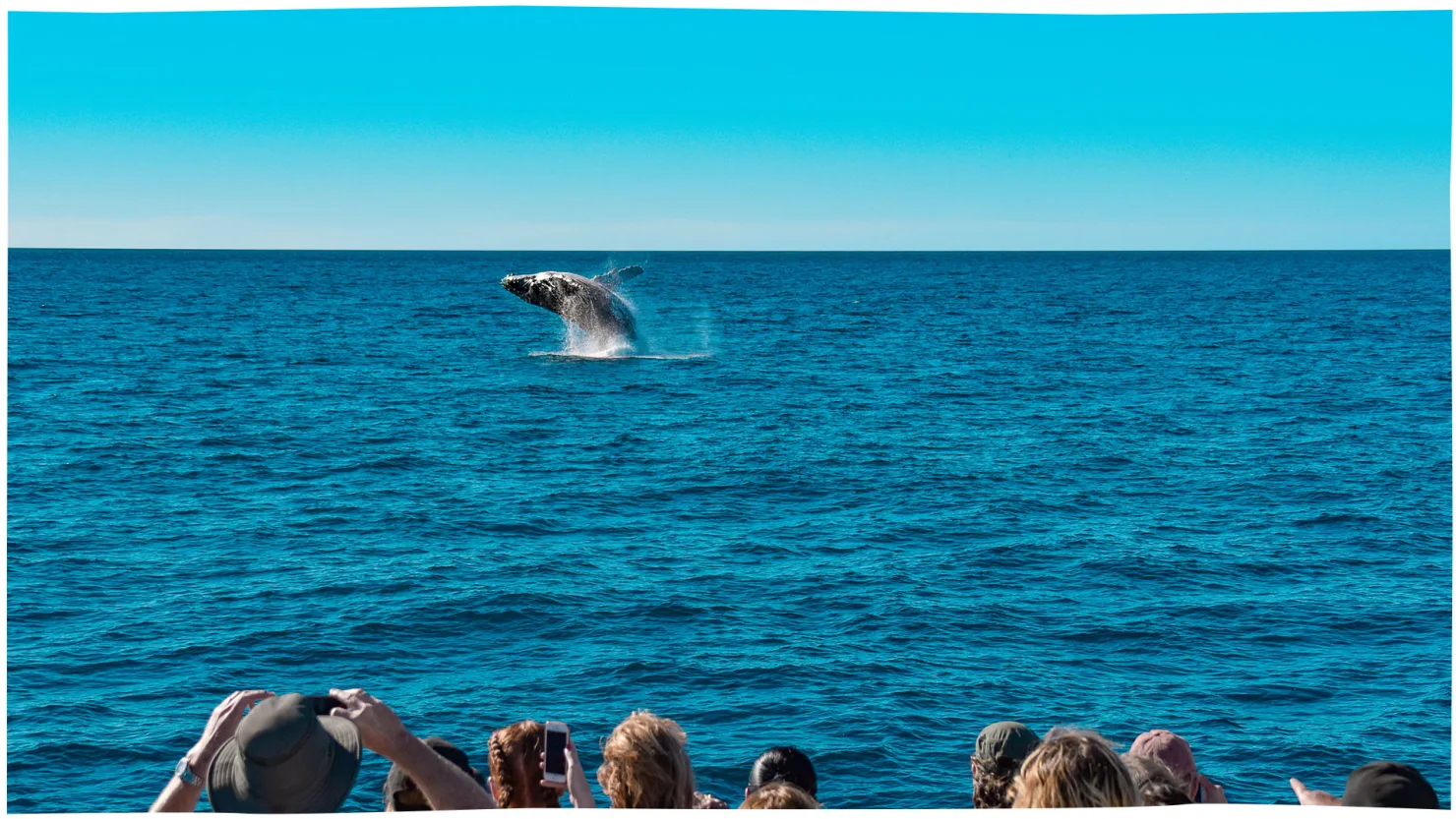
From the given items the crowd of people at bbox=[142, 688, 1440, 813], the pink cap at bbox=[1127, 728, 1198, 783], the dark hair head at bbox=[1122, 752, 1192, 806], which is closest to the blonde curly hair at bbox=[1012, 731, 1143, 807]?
the crowd of people at bbox=[142, 688, 1440, 813]

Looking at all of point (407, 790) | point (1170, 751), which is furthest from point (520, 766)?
point (1170, 751)

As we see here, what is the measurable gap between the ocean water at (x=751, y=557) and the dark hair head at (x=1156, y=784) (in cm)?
913

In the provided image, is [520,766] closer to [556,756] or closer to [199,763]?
[556,756]

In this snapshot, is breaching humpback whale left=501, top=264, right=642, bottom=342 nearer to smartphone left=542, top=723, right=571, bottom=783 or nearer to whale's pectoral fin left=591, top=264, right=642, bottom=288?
whale's pectoral fin left=591, top=264, right=642, bottom=288

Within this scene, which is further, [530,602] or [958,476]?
[958,476]

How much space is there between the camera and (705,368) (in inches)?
2128

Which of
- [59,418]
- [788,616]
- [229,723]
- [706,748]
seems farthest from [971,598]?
[59,418]

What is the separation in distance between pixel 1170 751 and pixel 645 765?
2186 millimetres

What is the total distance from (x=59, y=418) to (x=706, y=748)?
3052 centimetres

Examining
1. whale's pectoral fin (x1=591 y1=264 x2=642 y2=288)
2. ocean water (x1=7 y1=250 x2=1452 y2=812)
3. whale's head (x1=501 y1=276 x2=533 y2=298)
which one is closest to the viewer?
ocean water (x1=7 y1=250 x2=1452 y2=812)

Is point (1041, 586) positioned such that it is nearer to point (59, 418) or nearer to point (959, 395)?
point (959, 395)

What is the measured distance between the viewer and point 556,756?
5051 mm

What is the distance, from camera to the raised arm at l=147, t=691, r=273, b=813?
15.8 feet

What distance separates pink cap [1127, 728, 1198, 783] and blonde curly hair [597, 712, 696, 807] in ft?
6.19
